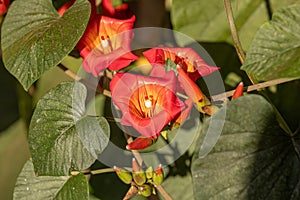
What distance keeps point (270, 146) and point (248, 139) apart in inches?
1.0

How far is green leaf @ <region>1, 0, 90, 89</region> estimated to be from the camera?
2.13 feet

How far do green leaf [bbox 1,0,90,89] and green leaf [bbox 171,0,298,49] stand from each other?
187mm

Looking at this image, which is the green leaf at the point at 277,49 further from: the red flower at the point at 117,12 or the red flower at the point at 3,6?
the red flower at the point at 3,6

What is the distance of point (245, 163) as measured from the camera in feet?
1.98

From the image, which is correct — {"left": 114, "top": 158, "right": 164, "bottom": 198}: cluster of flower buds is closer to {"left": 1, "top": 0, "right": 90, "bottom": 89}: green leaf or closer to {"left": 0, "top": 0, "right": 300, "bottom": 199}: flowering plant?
{"left": 0, "top": 0, "right": 300, "bottom": 199}: flowering plant

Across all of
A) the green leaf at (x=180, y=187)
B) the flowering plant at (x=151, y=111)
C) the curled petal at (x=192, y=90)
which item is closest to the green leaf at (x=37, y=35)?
the flowering plant at (x=151, y=111)

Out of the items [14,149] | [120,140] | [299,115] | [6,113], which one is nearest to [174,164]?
[120,140]

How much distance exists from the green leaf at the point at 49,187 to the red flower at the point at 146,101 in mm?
86

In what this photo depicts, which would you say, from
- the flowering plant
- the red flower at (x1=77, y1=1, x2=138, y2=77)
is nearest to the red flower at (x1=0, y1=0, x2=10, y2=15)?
the flowering plant

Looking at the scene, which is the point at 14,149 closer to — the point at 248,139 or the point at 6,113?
the point at 6,113

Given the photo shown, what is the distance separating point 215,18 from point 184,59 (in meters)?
0.18

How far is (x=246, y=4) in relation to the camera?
2.75 feet

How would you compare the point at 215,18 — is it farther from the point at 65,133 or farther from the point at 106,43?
the point at 65,133

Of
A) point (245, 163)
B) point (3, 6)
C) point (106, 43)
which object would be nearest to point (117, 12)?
point (106, 43)
